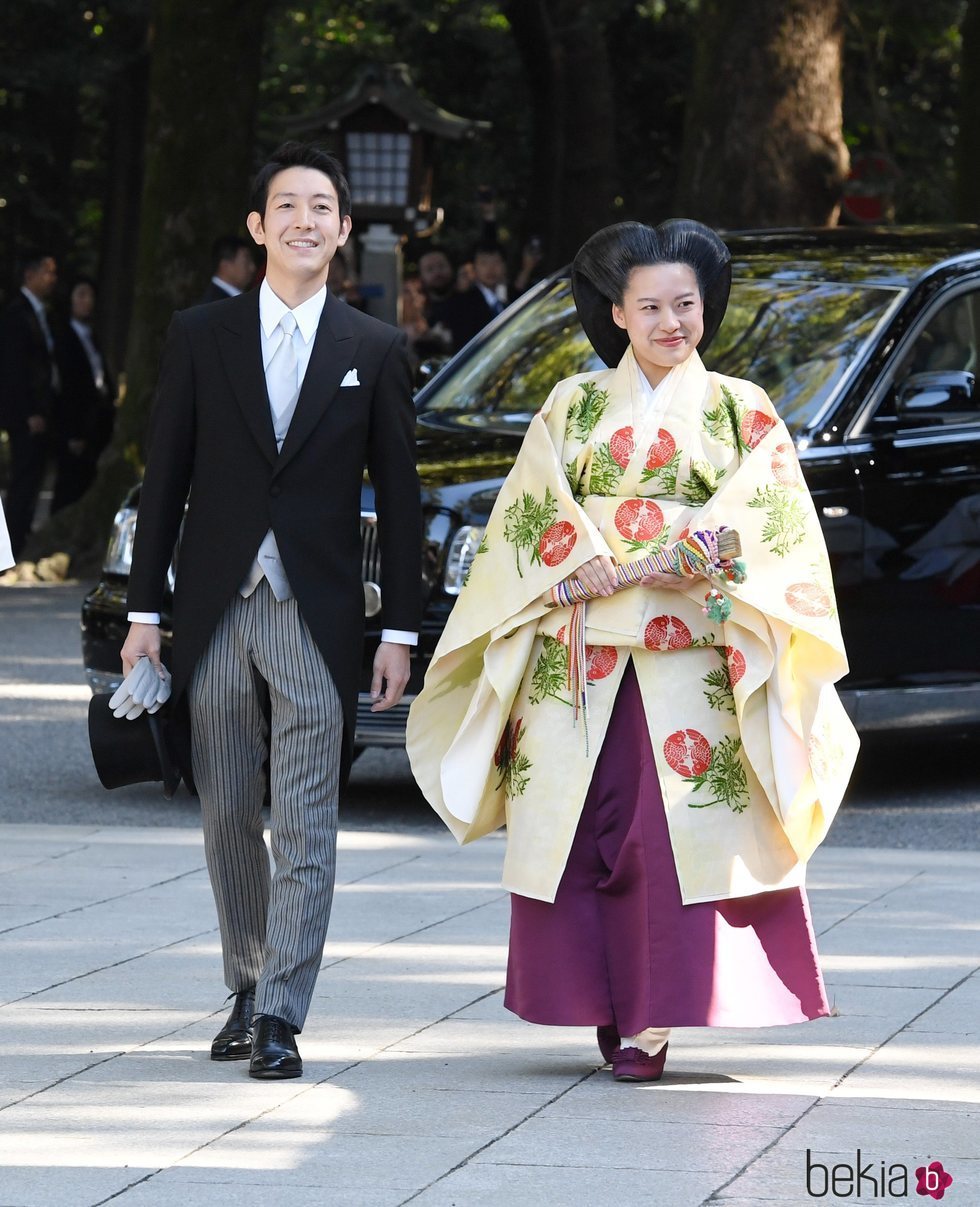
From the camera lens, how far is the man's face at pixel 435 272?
57.4 feet

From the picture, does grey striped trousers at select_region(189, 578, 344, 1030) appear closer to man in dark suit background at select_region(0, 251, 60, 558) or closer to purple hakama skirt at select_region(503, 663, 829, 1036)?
purple hakama skirt at select_region(503, 663, 829, 1036)

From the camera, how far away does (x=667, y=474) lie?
4.64 metres

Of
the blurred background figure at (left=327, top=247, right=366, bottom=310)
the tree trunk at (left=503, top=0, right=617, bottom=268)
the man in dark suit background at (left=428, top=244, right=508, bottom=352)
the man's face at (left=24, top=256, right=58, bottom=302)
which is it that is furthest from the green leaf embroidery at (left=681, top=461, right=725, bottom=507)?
the tree trunk at (left=503, top=0, right=617, bottom=268)

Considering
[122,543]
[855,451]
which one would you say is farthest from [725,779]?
[122,543]

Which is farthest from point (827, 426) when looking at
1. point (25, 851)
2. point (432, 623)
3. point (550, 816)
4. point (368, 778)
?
point (550, 816)

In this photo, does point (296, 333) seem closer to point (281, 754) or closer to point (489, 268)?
point (281, 754)

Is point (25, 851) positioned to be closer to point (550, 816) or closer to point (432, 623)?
point (432, 623)

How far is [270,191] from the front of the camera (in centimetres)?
467

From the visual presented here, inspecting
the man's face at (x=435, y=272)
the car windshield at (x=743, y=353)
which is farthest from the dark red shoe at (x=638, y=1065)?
the man's face at (x=435, y=272)

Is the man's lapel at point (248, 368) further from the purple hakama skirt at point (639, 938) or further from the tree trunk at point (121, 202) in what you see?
the tree trunk at point (121, 202)

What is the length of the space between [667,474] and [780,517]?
0.24m

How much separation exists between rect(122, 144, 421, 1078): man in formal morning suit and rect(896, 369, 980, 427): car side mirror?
3594 mm

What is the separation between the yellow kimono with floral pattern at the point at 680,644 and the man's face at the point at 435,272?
12890mm

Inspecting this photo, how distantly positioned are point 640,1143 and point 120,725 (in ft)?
4.52
